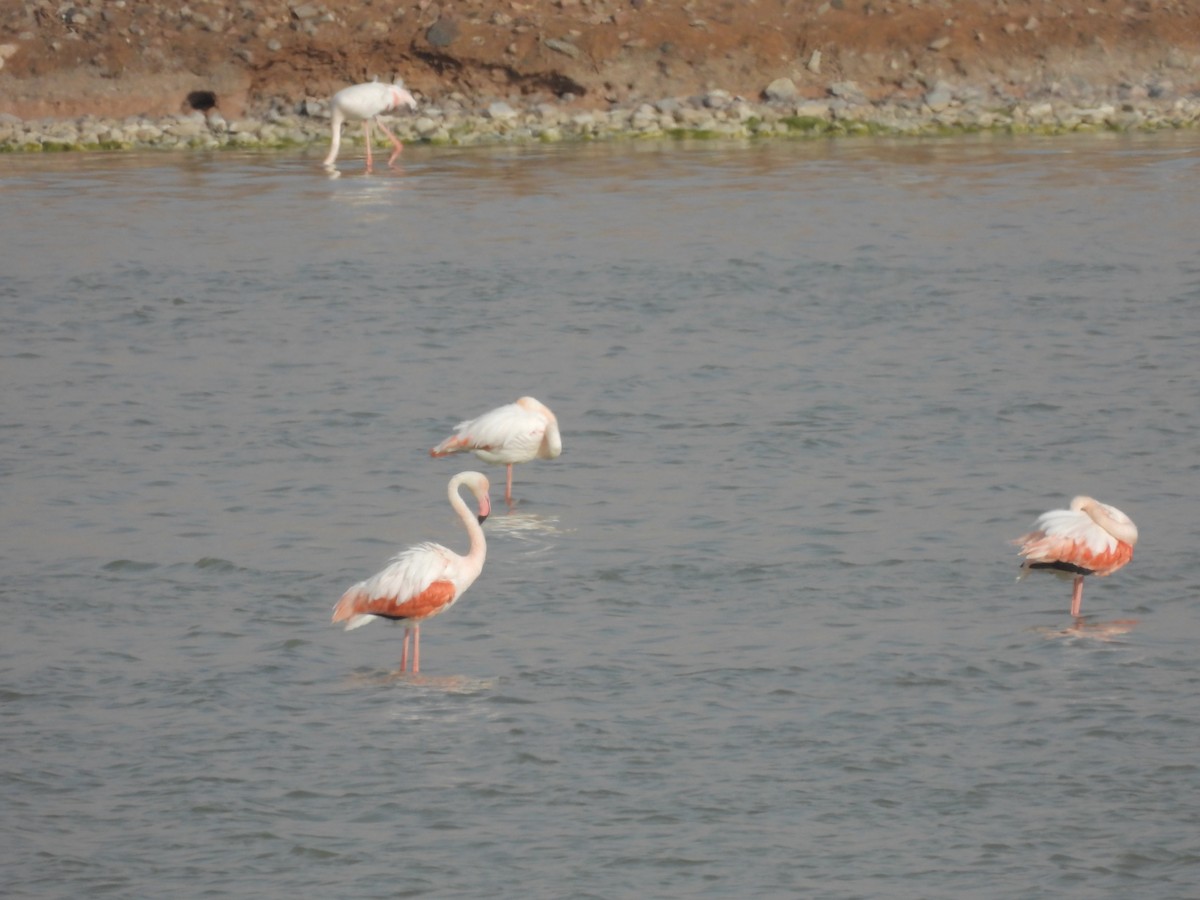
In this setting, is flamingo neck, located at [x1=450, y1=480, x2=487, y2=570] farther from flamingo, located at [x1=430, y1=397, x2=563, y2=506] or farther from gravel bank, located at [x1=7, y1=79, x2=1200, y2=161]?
gravel bank, located at [x1=7, y1=79, x2=1200, y2=161]

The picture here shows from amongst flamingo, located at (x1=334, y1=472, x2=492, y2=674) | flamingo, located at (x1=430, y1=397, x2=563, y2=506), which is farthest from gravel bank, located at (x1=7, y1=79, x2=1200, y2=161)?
flamingo, located at (x1=334, y1=472, x2=492, y2=674)

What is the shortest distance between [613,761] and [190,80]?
30.3m

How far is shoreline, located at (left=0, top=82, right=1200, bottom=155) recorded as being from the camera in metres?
33.2

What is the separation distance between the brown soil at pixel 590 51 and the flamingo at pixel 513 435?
24.1m

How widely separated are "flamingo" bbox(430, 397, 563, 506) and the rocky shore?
2280 cm

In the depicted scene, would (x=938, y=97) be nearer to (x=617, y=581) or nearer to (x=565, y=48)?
(x=565, y=48)

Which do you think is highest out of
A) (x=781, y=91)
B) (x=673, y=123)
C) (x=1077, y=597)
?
(x=781, y=91)

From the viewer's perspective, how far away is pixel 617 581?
381 inches

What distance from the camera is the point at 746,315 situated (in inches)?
686

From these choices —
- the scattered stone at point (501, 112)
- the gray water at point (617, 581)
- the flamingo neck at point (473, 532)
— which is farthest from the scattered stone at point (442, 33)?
the flamingo neck at point (473, 532)

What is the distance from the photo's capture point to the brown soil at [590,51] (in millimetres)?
35219

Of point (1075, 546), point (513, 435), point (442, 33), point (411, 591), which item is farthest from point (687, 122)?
point (411, 591)

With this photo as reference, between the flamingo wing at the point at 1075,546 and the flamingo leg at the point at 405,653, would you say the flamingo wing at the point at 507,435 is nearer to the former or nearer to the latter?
the flamingo leg at the point at 405,653

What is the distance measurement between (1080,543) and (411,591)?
2991 mm
